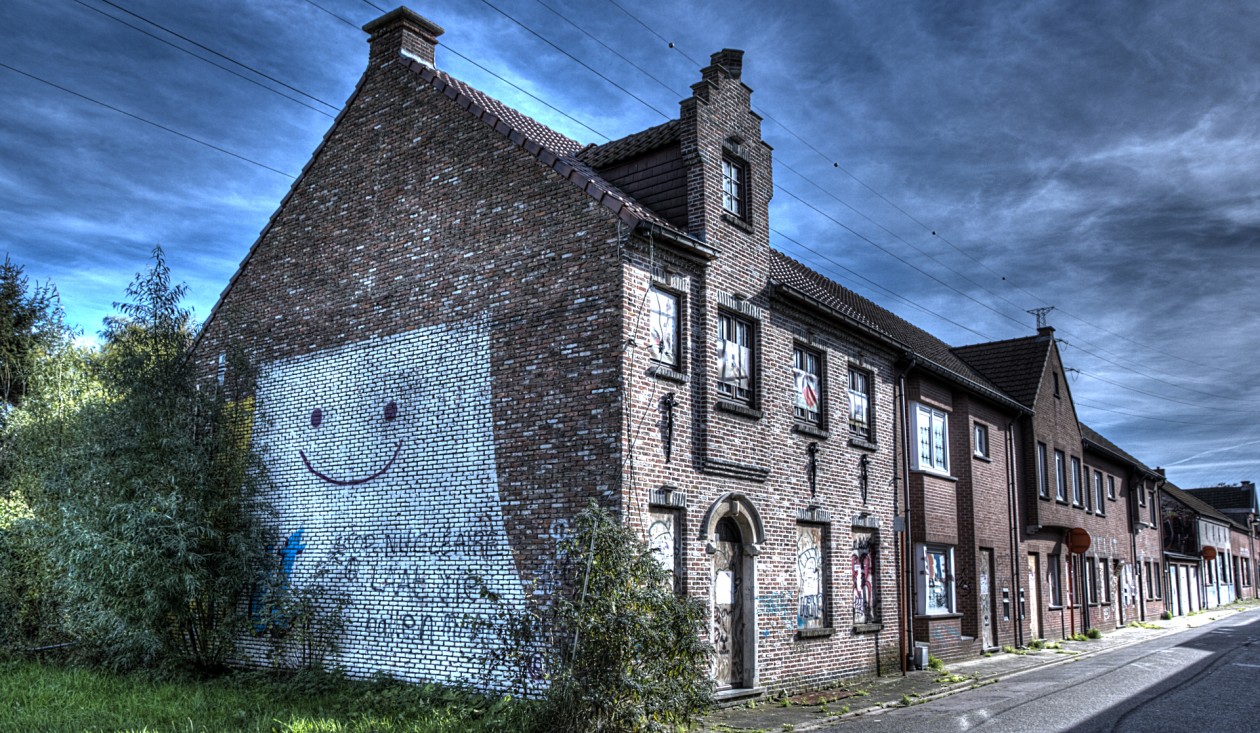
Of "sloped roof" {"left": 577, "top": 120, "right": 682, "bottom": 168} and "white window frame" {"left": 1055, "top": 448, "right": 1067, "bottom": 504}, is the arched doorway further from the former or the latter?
"white window frame" {"left": 1055, "top": 448, "right": 1067, "bottom": 504}

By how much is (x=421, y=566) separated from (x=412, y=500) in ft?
3.46

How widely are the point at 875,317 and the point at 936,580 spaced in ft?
23.8

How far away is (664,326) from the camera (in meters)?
14.1

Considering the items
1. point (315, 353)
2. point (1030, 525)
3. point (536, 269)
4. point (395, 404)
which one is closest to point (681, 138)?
point (536, 269)

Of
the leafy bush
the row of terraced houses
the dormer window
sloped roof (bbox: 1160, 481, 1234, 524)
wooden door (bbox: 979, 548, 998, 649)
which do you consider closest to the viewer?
the leafy bush

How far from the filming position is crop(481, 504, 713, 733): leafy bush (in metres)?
10.6

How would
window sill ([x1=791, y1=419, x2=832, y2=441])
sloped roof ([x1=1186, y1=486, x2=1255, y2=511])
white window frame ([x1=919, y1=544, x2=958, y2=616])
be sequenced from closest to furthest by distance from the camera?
window sill ([x1=791, y1=419, x2=832, y2=441]) → white window frame ([x1=919, y1=544, x2=958, y2=616]) → sloped roof ([x1=1186, y1=486, x2=1255, y2=511])

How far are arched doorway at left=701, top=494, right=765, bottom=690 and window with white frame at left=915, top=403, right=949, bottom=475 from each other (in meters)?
7.70

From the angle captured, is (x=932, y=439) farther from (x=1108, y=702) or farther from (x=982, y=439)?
(x=1108, y=702)

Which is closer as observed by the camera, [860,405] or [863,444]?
[863,444]

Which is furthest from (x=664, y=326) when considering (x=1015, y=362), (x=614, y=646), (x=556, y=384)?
(x=1015, y=362)

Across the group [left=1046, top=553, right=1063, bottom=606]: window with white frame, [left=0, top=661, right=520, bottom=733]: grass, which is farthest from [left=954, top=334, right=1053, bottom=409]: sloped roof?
[left=0, top=661, right=520, bottom=733]: grass

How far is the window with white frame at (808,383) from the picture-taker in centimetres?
1744

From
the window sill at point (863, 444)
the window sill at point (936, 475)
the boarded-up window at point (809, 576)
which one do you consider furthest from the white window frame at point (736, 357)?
the window sill at point (936, 475)
